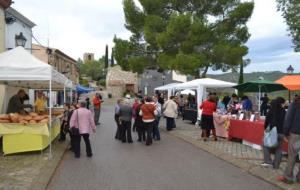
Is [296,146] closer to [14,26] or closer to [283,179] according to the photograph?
[283,179]

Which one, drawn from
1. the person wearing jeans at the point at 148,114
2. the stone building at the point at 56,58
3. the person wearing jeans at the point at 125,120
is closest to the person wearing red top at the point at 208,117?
the person wearing jeans at the point at 148,114

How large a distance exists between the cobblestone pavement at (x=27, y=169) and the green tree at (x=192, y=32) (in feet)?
75.7

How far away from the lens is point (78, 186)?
882 cm

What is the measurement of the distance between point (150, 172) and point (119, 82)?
73268 mm

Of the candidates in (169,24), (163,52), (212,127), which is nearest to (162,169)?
(212,127)

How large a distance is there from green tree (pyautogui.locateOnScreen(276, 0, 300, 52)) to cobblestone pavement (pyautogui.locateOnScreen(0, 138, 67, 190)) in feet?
75.0

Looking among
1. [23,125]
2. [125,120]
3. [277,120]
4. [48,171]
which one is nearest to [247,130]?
[125,120]

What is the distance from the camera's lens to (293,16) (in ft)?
105

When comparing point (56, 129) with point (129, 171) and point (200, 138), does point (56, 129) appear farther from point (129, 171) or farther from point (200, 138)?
point (129, 171)

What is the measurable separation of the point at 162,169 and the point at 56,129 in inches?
283

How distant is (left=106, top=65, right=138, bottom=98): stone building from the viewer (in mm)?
82438

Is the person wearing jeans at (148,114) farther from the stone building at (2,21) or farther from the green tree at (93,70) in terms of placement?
the green tree at (93,70)

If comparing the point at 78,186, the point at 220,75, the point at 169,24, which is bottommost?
the point at 78,186

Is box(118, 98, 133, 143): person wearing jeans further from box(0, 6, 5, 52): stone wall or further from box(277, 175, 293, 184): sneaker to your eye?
box(277, 175, 293, 184): sneaker
